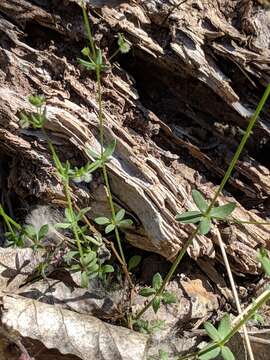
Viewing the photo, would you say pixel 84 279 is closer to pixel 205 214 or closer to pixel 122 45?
pixel 205 214

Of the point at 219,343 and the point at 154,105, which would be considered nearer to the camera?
the point at 219,343

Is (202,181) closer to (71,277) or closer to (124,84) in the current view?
(124,84)

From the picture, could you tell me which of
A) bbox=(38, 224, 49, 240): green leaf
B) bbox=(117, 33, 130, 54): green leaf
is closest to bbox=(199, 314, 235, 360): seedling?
bbox=(38, 224, 49, 240): green leaf

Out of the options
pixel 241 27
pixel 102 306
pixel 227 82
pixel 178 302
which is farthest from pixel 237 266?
pixel 241 27

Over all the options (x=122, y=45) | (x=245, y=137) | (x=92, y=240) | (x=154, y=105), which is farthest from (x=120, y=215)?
(x=245, y=137)

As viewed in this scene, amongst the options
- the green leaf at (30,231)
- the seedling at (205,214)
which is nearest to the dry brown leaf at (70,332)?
the green leaf at (30,231)

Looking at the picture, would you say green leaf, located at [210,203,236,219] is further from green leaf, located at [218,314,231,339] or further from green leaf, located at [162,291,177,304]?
A: green leaf, located at [162,291,177,304]

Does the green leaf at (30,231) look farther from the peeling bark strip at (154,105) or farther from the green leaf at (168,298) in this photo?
the green leaf at (168,298)
